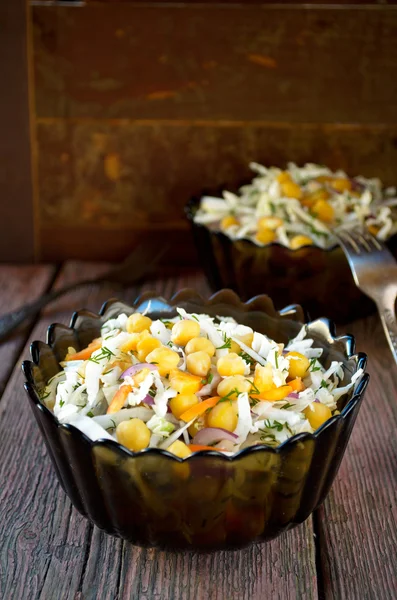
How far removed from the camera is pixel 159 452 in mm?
1008

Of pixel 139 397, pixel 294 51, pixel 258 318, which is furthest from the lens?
pixel 294 51

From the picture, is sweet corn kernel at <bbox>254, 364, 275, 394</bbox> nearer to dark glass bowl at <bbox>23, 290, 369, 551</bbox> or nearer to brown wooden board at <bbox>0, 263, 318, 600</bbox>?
dark glass bowl at <bbox>23, 290, 369, 551</bbox>

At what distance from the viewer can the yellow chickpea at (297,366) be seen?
4.21ft

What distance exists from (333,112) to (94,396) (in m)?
1.31

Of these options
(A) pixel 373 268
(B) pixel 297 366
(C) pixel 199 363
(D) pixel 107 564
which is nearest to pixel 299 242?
(A) pixel 373 268

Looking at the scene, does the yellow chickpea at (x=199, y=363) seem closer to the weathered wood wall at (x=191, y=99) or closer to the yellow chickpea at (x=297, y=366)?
the yellow chickpea at (x=297, y=366)

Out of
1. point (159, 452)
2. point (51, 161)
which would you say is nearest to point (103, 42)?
point (51, 161)

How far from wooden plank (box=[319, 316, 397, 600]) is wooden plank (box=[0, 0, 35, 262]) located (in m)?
1.16

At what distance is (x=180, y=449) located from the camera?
1.06 m

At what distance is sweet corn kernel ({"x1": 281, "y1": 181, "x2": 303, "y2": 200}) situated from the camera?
196 cm

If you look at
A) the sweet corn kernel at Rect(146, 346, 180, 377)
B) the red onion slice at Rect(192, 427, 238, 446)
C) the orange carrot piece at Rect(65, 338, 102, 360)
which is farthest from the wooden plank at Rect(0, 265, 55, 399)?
the red onion slice at Rect(192, 427, 238, 446)

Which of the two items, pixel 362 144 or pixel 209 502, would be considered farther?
pixel 362 144

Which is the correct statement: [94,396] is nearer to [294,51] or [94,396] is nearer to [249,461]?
[249,461]

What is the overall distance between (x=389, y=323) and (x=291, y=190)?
54 cm
